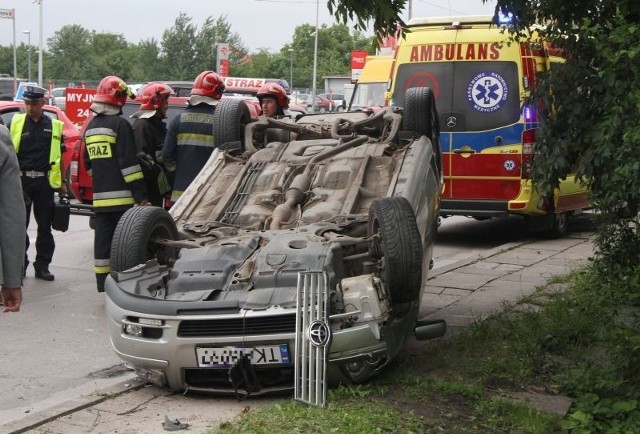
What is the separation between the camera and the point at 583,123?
20.6ft

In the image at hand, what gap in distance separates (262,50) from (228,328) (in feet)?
309

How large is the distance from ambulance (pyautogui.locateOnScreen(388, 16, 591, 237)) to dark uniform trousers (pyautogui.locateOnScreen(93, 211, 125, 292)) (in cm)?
487

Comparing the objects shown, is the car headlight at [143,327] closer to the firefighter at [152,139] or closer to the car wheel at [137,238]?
the car wheel at [137,238]

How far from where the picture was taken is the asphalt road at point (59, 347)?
18.9 feet

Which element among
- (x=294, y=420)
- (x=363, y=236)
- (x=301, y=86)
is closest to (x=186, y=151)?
(x=363, y=236)

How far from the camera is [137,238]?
5.96m

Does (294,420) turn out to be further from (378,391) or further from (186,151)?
(186,151)

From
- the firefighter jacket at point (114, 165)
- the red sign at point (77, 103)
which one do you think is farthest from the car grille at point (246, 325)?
the red sign at point (77, 103)

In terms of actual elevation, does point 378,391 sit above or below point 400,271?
below

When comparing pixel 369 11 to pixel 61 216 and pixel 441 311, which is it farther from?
pixel 61 216

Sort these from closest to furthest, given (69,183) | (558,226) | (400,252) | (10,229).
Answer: (10,229)
(400,252)
(69,183)
(558,226)

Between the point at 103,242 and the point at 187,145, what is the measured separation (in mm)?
1126

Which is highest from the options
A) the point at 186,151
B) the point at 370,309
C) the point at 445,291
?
the point at 186,151

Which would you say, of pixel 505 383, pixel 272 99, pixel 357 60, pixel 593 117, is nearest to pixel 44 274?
pixel 272 99
